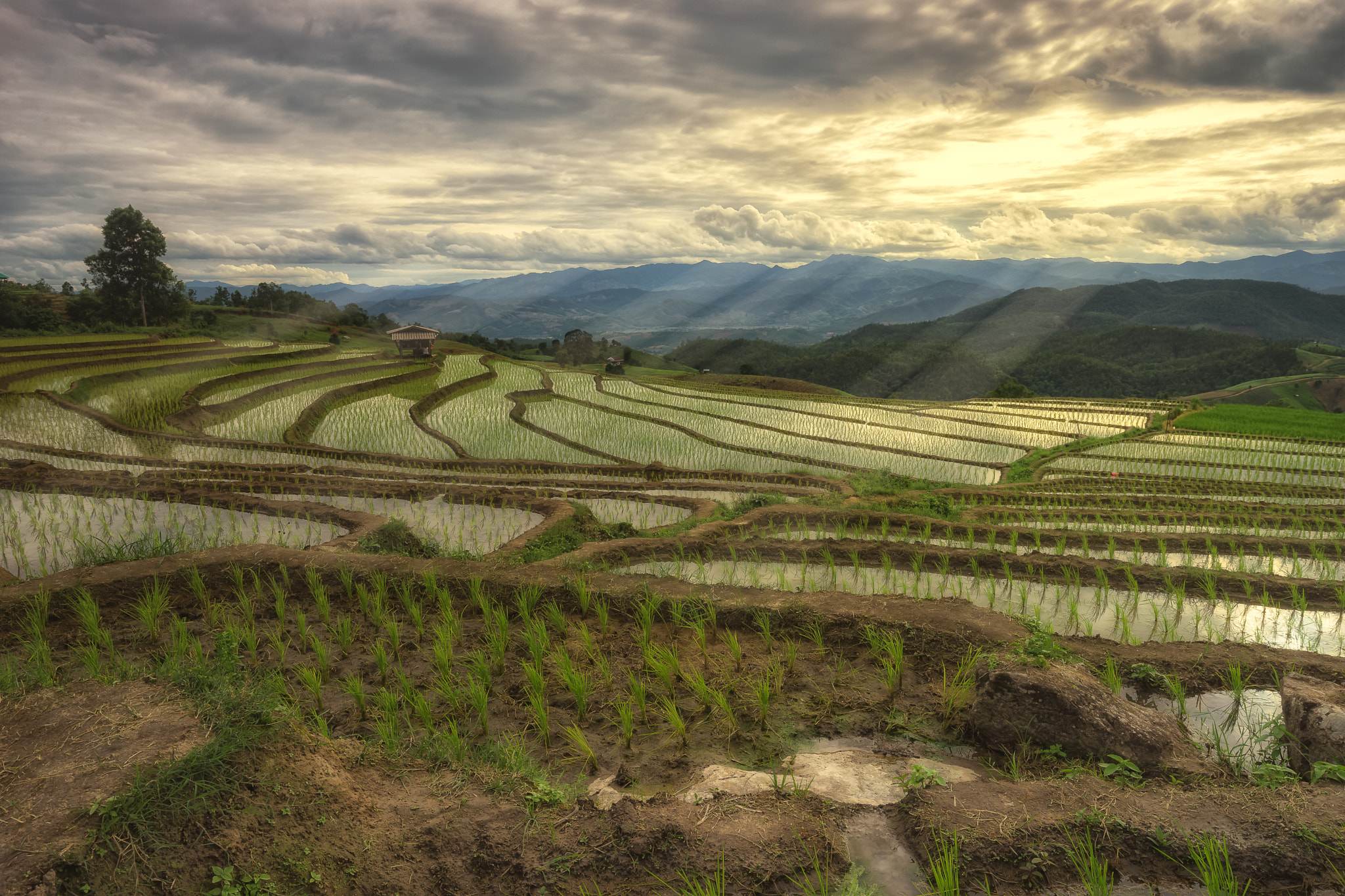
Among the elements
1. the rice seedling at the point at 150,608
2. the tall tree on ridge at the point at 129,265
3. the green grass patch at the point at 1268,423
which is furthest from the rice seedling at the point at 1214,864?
the tall tree on ridge at the point at 129,265

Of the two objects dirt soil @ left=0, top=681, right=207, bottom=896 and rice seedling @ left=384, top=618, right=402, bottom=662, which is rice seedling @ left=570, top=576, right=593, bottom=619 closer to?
rice seedling @ left=384, top=618, right=402, bottom=662

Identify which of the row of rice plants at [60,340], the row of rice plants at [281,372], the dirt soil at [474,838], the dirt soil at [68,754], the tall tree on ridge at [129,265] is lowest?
the dirt soil at [474,838]

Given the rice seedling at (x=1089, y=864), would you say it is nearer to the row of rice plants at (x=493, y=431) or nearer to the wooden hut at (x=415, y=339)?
the row of rice plants at (x=493, y=431)

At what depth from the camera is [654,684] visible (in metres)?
4.40

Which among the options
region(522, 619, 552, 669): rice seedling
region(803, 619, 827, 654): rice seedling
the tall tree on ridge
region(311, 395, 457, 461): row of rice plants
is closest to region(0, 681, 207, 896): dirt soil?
region(522, 619, 552, 669): rice seedling

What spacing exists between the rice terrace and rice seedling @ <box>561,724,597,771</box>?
0.11 feet

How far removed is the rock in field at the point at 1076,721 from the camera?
3348mm

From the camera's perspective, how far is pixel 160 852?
240cm

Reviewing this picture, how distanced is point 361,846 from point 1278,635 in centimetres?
699

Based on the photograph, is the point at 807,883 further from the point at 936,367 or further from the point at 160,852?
the point at 936,367

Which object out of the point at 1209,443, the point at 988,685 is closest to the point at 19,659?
the point at 988,685

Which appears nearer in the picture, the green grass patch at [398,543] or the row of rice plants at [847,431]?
the green grass patch at [398,543]

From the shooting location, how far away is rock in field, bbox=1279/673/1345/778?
10.6 ft

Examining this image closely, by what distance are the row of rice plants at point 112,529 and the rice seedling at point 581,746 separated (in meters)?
5.16
